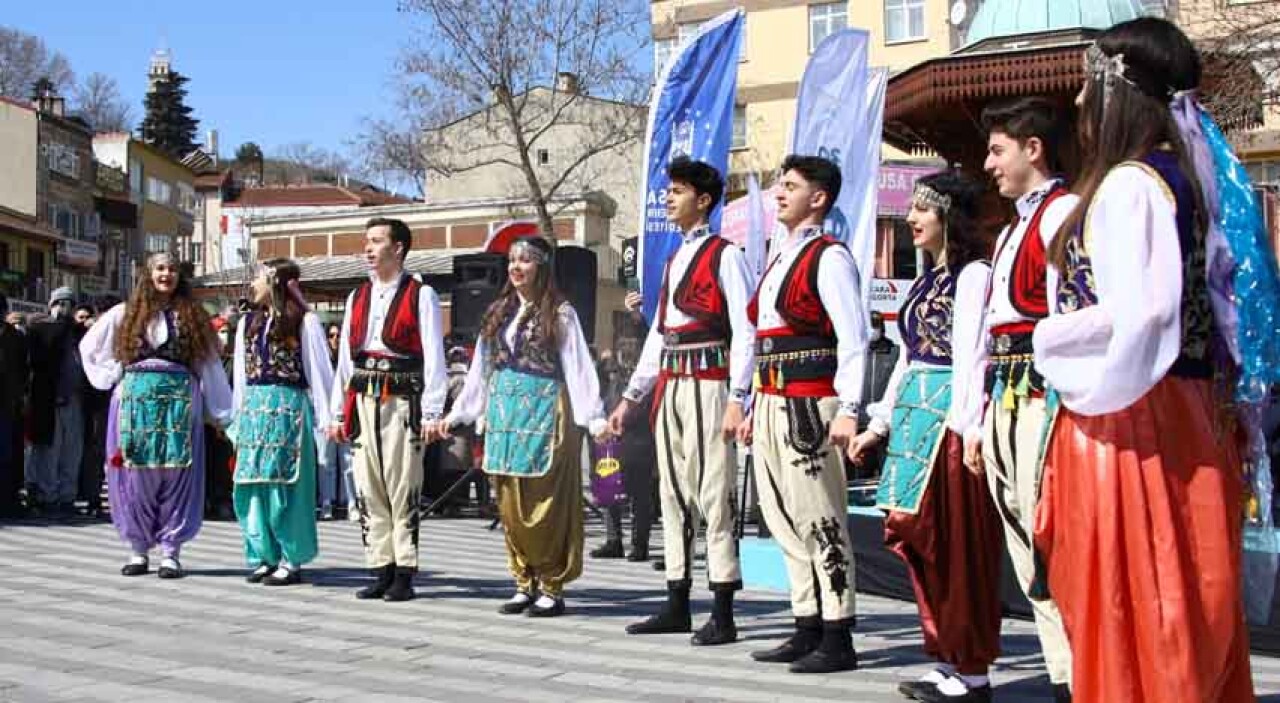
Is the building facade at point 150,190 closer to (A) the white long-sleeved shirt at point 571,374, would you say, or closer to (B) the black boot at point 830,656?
(A) the white long-sleeved shirt at point 571,374

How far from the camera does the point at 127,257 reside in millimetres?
72062

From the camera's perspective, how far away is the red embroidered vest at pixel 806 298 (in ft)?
18.7

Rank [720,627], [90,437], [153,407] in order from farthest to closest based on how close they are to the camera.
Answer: [90,437] → [153,407] → [720,627]

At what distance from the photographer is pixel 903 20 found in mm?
35312

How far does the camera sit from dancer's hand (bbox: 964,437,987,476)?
473cm

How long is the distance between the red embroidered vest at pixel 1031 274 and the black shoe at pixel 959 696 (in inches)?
57.7

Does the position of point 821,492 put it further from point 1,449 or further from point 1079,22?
point 1079,22

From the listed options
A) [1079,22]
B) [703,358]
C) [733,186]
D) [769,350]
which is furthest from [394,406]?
[733,186]

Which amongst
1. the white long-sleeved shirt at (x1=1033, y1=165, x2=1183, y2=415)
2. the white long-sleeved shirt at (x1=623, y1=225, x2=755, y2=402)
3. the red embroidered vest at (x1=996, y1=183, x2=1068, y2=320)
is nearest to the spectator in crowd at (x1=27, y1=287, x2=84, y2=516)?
the white long-sleeved shirt at (x1=623, y1=225, x2=755, y2=402)

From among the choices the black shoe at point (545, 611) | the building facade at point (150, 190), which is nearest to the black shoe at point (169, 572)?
the black shoe at point (545, 611)

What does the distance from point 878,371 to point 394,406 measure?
670cm

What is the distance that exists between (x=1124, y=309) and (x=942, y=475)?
2.18 meters

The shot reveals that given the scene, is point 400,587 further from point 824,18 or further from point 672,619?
point 824,18

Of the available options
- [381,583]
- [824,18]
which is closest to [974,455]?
[381,583]
